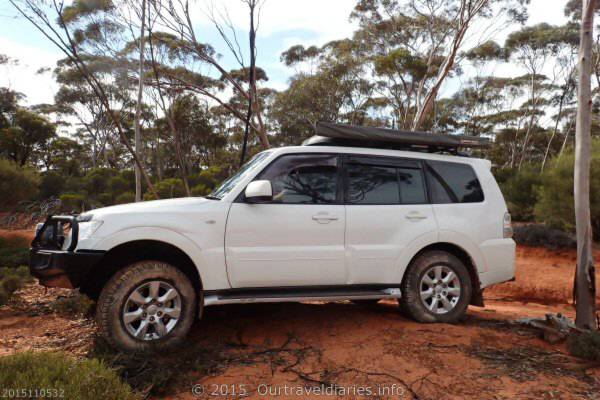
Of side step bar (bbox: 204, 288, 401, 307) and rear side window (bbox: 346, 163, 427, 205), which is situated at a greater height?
rear side window (bbox: 346, 163, 427, 205)

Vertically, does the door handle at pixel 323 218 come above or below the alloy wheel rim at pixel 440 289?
above

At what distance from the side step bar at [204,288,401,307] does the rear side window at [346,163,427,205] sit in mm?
907

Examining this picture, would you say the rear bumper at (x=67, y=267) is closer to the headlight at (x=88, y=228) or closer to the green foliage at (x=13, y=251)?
the headlight at (x=88, y=228)

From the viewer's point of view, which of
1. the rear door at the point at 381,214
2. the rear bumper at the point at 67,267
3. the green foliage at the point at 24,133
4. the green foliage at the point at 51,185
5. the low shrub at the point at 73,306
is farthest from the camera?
the green foliage at the point at 24,133

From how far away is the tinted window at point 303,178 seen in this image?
173 inches

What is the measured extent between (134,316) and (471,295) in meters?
3.50

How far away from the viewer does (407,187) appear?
4.85m

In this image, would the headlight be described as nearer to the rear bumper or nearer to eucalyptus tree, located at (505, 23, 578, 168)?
the rear bumper

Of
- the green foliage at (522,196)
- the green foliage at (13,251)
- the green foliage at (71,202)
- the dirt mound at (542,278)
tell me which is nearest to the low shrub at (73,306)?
the green foliage at (13,251)

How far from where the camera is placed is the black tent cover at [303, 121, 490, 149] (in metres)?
4.61

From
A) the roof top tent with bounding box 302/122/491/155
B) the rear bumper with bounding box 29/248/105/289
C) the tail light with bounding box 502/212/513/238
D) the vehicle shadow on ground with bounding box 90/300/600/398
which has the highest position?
the roof top tent with bounding box 302/122/491/155

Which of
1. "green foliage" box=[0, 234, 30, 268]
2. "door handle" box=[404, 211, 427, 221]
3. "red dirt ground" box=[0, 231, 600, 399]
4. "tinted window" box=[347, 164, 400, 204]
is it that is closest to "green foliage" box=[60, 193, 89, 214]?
"green foliage" box=[0, 234, 30, 268]

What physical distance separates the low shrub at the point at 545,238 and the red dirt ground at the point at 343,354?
26.2 feet

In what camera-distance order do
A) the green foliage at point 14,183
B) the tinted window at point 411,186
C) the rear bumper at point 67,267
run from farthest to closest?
1. the green foliage at point 14,183
2. the tinted window at point 411,186
3. the rear bumper at point 67,267
